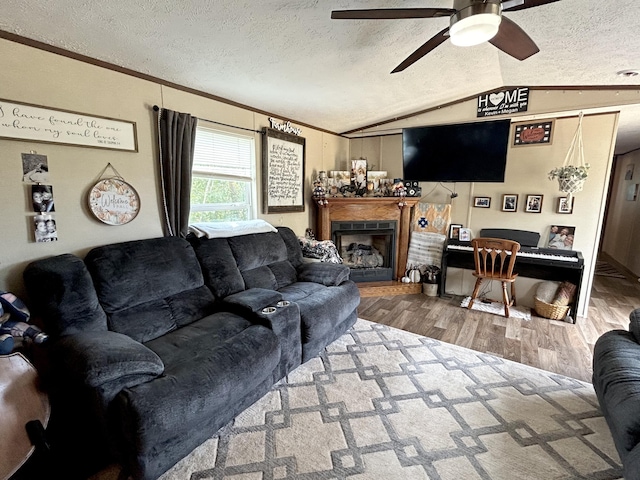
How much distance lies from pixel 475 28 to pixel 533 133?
2694 millimetres

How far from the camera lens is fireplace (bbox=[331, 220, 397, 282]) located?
4062mm

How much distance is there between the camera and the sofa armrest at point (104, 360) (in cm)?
132

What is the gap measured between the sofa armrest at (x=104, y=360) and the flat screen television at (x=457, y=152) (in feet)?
11.2

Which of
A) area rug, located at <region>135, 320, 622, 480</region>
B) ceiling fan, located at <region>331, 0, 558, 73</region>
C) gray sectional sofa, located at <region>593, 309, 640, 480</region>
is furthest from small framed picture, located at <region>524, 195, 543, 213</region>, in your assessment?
ceiling fan, located at <region>331, 0, 558, 73</region>

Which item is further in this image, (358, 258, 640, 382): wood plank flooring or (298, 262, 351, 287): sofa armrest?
(298, 262, 351, 287): sofa armrest

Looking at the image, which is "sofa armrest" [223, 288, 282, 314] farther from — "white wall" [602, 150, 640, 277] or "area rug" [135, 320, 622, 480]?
"white wall" [602, 150, 640, 277]

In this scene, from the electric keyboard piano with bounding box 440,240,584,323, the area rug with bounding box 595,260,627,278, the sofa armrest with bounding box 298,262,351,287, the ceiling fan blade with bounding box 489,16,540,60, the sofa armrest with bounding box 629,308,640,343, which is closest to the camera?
the ceiling fan blade with bounding box 489,16,540,60

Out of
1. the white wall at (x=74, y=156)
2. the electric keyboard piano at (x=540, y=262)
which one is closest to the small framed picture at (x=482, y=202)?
the electric keyboard piano at (x=540, y=262)

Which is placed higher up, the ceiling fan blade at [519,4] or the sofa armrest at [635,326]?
the ceiling fan blade at [519,4]

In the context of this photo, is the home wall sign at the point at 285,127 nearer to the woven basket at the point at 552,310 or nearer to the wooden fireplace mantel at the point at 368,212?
the wooden fireplace mantel at the point at 368,212

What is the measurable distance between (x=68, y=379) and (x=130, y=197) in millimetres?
1288

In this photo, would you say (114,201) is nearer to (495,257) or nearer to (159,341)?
(159,341)

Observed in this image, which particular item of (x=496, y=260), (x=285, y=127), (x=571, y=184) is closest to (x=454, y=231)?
(x=496, y=260)

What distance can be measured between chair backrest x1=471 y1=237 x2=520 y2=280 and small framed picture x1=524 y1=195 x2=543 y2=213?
58cm
